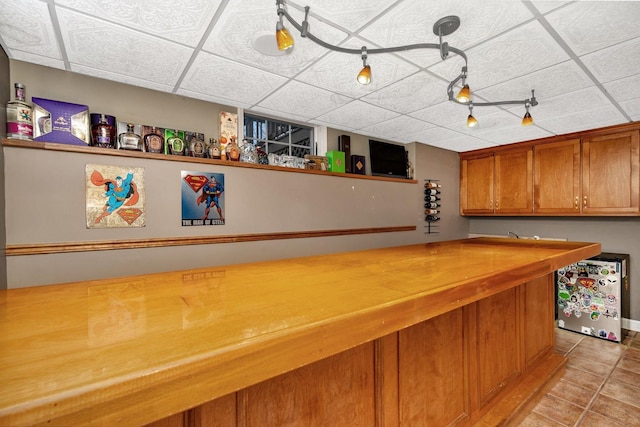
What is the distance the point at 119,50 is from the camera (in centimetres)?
190

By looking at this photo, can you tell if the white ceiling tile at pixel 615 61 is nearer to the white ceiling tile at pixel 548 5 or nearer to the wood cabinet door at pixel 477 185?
the white ceiling tile at pixel 548 5

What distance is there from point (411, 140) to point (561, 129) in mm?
1830

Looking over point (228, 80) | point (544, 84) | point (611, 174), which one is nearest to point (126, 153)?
point (228, 80)

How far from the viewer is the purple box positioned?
2.08 m

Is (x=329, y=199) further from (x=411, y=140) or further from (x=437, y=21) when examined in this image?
(x=437, y=21)

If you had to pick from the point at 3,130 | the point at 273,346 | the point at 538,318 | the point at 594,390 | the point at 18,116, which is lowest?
the point at 594,390

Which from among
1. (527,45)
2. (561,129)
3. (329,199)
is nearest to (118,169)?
(329,199)

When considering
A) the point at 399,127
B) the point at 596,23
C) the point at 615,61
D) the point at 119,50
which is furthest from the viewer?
the point at 399,127

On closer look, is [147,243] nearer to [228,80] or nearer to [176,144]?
[176,144]

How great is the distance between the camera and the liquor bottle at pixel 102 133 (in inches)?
89.4

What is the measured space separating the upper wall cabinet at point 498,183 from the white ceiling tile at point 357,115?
2482mm

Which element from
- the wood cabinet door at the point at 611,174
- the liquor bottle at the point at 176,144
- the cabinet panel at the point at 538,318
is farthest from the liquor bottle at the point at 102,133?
the wood cabinet door at the point at 611,174

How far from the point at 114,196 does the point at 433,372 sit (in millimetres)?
2569

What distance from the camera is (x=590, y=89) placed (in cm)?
248
